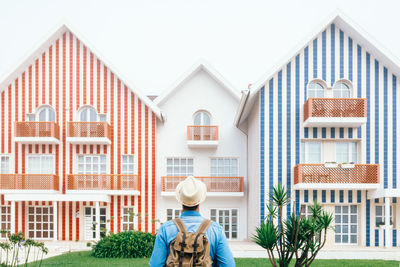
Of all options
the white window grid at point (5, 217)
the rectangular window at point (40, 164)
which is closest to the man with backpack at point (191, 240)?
the rectangular window at point (40, 164)

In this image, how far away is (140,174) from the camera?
22.5m

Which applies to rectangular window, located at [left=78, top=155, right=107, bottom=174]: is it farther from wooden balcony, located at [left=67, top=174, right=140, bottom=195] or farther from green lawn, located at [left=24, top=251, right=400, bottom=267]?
green lawn, located at [left=24, top=251, right=400, bottom=267]

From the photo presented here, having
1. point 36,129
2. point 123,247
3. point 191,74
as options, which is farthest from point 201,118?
point 123,247

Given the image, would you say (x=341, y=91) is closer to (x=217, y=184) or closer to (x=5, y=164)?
(x=217, y=184)

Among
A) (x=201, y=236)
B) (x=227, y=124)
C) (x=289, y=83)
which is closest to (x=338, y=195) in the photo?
(x=289, y=83)

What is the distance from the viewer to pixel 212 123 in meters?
23.8

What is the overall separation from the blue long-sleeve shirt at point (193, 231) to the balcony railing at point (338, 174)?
15.9 metres

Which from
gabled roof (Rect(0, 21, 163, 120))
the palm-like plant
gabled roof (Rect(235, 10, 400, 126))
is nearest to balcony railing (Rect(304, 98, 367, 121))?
gabled roof (Rect(235, 10, 400, 126))

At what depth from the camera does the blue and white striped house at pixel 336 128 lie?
19.7m

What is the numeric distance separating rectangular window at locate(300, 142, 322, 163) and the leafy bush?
8644mm

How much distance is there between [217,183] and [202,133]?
8.95 ft

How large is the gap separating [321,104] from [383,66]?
12.7ft

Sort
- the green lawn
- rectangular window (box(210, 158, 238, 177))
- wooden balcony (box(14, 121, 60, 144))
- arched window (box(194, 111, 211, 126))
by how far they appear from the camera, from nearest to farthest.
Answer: the green lawn < wooden balcony (box(14, 121, 60, 144)) < rectangular window (box(210, 158, 238, 177)) < arched window (box(194, 111, 211, 126))

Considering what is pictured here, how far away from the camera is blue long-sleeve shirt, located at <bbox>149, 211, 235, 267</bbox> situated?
137 inches
